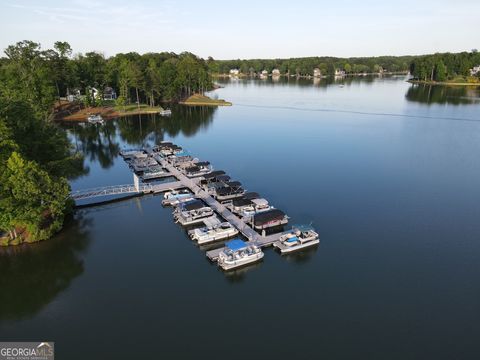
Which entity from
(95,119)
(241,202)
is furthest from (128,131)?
(241,202)

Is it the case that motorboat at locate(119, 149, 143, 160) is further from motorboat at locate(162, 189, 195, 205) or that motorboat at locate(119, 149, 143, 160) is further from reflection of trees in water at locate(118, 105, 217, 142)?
motorboat at locate(162, 189, 195, 205)

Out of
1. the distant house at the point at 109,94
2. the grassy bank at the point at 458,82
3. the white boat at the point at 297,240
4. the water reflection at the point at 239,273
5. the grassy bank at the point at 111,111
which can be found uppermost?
the grassy bank at the point at 458,82

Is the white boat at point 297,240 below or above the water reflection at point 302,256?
above

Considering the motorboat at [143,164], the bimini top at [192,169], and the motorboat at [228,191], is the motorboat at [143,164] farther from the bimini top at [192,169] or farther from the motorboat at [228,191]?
the motorboat at [228,191]

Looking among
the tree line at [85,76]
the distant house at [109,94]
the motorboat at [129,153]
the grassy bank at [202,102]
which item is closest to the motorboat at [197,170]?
the motorboat at [129,153]

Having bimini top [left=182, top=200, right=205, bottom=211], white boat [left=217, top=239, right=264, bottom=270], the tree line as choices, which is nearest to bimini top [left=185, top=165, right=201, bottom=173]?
bimini top [left=182, top=200, right=205, bottom=211]

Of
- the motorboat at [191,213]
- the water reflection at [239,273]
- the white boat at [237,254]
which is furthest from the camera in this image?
the motorboat at [191,213]

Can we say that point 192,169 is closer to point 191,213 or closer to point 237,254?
point 191,213
